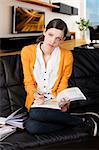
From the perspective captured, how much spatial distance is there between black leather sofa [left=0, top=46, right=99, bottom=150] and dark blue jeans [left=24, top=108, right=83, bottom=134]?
0.04 metres

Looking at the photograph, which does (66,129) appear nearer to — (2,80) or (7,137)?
A: (7,137)

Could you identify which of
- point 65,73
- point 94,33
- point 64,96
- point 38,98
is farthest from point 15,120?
point 94,33

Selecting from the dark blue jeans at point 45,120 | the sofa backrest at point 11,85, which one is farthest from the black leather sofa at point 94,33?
the dark blue jeans at point 45,120

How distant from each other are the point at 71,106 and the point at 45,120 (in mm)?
525

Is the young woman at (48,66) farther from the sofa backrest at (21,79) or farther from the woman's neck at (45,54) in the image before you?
the sofa backrest at (21,79)

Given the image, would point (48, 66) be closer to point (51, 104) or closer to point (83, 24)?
point (51, 104)

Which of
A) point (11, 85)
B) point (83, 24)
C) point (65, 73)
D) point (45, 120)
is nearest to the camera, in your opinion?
point (45, 120)

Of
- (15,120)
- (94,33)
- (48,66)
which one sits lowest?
(15,120)

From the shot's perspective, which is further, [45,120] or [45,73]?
[45,73]

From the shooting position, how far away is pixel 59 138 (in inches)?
63.1

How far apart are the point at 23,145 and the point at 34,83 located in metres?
0.51

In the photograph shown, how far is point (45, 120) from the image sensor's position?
65.6 inches

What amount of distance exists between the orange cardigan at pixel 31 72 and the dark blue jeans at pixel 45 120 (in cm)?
24

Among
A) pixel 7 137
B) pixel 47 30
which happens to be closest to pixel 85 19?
pixel 47 30
